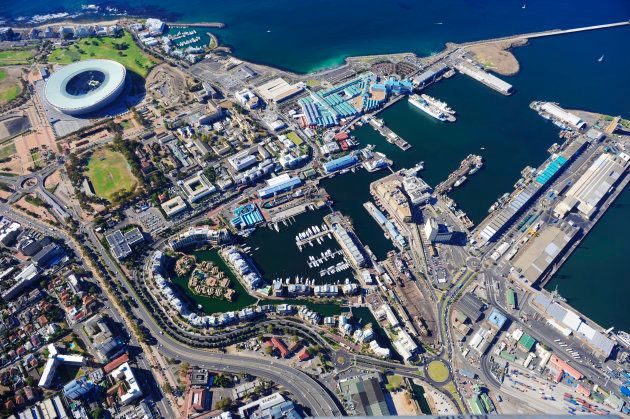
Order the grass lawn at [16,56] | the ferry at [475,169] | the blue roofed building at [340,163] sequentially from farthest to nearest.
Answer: the grass lawn at [16,56] < the ferry at [475,169] < the blue roofed building at [340,163]

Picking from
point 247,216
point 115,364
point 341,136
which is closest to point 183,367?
point 115,364

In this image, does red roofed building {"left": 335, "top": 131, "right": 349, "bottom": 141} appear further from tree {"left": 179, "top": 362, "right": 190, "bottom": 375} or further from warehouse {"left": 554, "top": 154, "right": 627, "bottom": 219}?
tree {"left": 179, "top": 362, "right": 190, "bottom": 375}

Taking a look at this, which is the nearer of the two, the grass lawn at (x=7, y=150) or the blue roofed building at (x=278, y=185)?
the blue roofed building at (x=278, y=185)

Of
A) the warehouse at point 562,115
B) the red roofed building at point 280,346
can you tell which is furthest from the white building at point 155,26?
the warehouse at point 562,115

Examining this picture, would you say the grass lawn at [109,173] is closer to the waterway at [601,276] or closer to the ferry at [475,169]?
the ferry at [475,169]

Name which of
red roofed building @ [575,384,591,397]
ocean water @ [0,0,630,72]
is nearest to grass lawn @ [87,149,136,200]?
ocean water @ [0,0,630,72]
